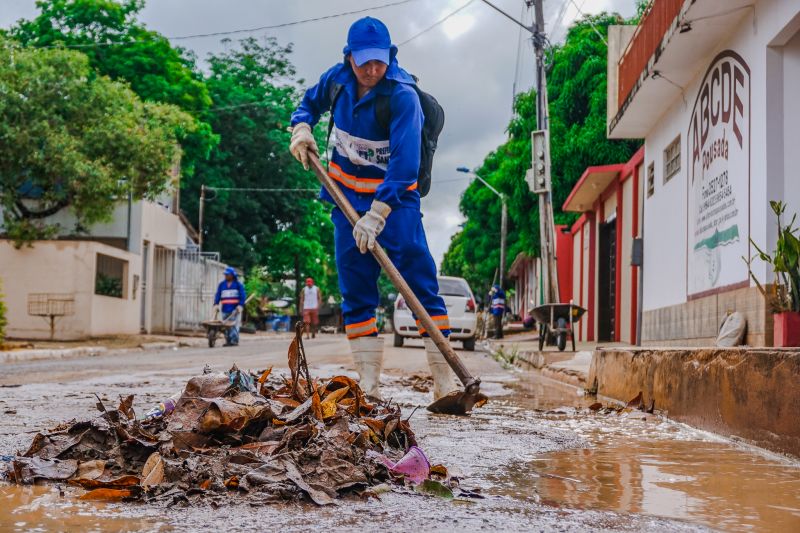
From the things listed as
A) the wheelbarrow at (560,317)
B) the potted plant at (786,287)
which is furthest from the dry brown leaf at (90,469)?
the wheelbarrow at (560,317)

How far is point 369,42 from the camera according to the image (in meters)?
4.67

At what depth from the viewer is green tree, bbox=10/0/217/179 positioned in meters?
28.6

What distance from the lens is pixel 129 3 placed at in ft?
96.0

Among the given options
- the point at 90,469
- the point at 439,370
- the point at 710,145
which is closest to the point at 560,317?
the point at 710,145

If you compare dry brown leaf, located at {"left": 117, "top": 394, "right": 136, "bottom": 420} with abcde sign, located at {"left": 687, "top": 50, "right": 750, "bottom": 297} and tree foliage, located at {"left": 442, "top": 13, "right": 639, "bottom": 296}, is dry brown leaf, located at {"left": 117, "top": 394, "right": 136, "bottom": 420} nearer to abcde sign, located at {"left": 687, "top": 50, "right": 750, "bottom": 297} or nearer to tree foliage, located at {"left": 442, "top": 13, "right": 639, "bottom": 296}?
abcde sign, located at {"left": 687, "top": 50, "right": 750, "bottom": 297}

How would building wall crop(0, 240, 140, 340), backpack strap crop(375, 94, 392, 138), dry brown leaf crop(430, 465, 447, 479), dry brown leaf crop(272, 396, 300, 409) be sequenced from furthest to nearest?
1. building wall crop(0, 240, 140, 340)
2. backpack strap crop(375, 94, 392, 138)
3. dry brown leaf crop(272, 396, 300, 409)
4. dry brown leaf crop(430, 465, 447, 479)

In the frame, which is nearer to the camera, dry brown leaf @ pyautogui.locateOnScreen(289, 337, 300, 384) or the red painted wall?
dry brown leaf @ pyautogui.locateOnScreen(289, 337, 300, 384)

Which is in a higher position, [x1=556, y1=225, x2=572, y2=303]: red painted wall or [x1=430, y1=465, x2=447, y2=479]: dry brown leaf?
[x1=556, y1=225, x2=572, y2=303]: red painted wall

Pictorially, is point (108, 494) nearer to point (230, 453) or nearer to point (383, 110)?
point (230, 453)

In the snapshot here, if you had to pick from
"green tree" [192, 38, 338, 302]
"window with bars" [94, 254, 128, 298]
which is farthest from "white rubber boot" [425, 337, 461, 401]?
"green tree" [192, 38, 338, 302]

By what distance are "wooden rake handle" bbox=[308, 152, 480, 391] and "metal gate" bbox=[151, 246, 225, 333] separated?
2404 cm

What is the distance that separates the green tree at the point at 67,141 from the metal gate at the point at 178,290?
6640 millimetres

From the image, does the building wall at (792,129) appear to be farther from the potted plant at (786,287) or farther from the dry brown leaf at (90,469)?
the dry brown leaf at (90,469)

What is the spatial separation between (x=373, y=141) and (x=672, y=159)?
8977 mm
